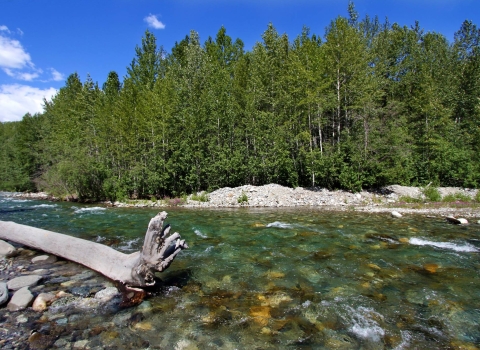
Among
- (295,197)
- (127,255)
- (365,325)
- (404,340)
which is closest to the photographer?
(404,340)

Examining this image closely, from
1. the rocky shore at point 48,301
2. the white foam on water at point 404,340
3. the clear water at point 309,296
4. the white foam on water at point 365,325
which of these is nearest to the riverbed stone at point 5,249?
the rocky shore at point 48,301

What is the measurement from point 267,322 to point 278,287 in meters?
1.31

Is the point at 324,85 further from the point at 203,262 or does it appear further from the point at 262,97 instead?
the point at 203,262

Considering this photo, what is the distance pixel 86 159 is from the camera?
27375 millimetres

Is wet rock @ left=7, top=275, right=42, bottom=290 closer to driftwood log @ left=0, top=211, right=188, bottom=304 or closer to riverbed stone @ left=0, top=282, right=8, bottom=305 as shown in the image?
riverbed stone @ left=0, top=282, right=8, bottom=305

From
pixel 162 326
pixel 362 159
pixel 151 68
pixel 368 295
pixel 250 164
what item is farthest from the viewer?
pixel 151 68

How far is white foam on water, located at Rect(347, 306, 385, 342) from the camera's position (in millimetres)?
4150

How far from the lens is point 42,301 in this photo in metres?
4.99

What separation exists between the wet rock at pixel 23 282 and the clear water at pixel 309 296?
2098 mm

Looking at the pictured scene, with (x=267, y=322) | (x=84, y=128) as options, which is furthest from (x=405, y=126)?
(x=84, y=128)

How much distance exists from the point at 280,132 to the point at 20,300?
22.9 m

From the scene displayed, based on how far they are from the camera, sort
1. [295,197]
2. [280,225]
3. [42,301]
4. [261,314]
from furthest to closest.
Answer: [295,197] < [280,225] < [42,301] < [261,314]

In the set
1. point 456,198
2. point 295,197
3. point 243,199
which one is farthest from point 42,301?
point 456,198

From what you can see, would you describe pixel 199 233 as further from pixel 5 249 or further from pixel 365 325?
pixel 365 325
